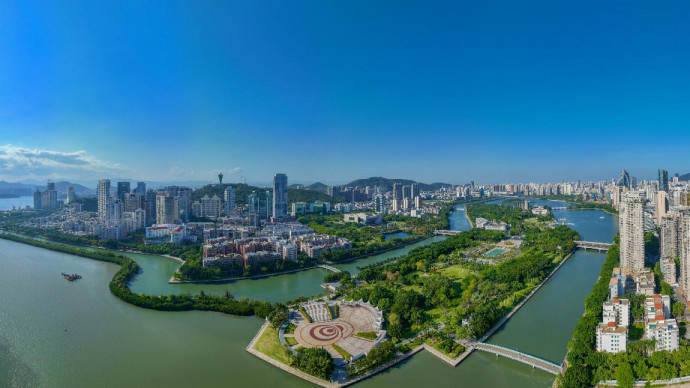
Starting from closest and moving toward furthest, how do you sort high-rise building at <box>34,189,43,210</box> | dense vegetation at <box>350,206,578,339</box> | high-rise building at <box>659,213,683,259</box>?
dense vegetation at <box>350,206,578,339</box> < high-rise building at <box>659,213,683,259</box> < high-rise building at <box>34,189,43,210</box>

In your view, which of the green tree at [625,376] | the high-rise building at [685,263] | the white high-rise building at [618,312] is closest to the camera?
the green tree at [625,376]

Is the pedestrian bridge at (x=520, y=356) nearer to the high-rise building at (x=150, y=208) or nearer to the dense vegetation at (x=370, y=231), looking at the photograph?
the dense vegetation at (x=370, y=231)

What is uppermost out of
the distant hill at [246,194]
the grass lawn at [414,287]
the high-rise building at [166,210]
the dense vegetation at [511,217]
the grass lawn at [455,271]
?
the distant hill at [246,194]

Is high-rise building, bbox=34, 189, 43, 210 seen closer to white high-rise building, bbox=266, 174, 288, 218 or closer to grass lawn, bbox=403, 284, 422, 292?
white high-rise building, bbox=266, 174, 288, 218

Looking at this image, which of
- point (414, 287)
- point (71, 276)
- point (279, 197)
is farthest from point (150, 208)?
point (414, 287)

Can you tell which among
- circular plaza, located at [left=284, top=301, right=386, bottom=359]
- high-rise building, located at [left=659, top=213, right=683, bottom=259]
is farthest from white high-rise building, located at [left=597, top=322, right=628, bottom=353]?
high-rise building, located at [left=659, top=213, right=683, bottom=259]

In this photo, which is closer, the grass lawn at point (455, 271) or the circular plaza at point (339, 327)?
the circular plaza at point (339, 327)

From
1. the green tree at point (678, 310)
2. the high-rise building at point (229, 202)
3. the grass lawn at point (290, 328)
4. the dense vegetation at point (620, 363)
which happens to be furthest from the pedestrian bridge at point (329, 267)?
the high-rise building at point (229, 202)
